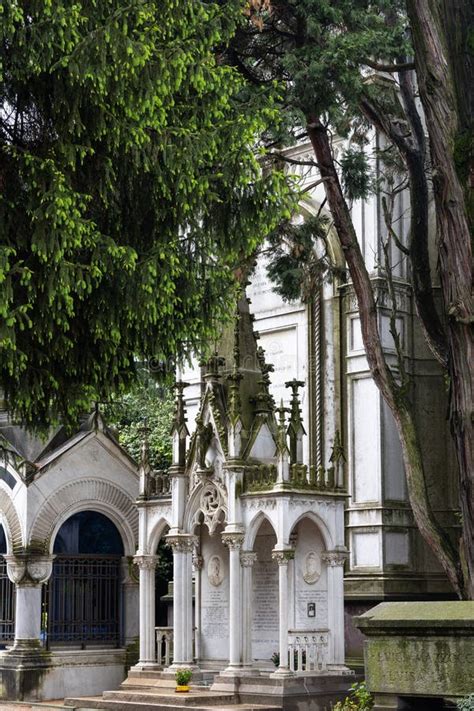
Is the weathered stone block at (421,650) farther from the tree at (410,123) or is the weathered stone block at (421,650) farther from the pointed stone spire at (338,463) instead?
the pointed stone spire at (338,463)

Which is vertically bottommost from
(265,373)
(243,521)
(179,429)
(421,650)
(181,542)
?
(421,650)

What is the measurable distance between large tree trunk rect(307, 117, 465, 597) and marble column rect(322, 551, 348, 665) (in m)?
2.39

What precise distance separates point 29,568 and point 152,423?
41.0ft

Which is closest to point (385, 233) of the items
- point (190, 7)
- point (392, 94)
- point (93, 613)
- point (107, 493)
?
point (392, 94)

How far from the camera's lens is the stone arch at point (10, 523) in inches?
899

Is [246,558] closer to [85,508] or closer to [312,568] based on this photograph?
[312,568]

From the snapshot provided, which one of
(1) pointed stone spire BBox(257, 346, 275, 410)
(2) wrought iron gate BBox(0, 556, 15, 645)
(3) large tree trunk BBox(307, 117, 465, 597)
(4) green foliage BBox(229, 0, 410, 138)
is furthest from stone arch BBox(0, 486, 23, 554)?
(4) green foliage BBox(229, 0, 410, 138)

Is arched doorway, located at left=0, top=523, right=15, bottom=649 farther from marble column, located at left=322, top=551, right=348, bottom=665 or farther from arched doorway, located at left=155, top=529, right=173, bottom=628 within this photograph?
marble column, located at left=322, top=551, right=348, bottom=665

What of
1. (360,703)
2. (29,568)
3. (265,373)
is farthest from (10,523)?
(360,703)

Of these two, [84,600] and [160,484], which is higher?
[160,484]

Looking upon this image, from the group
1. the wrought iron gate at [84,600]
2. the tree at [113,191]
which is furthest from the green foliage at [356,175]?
the wrought iron gate at [84,600]

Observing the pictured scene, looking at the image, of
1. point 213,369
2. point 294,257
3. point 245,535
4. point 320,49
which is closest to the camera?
point 320,49

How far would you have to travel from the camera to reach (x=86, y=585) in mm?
23844

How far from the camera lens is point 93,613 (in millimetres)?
23844
